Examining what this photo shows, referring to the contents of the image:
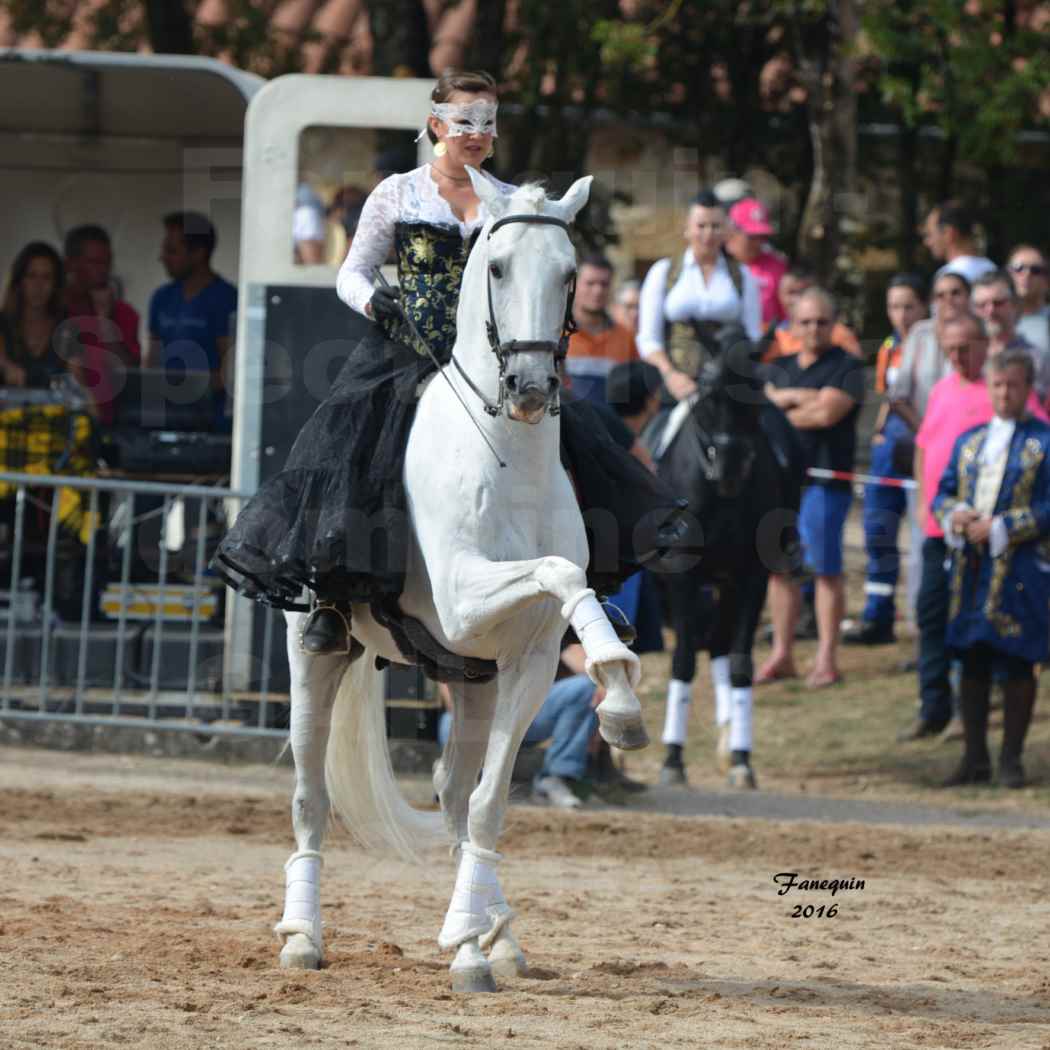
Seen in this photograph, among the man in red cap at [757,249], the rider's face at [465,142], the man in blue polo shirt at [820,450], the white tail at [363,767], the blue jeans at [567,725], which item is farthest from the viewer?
the man in red cap at [757,249]

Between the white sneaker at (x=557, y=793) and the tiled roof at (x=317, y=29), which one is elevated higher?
the tiled roof at (x=317, y=29)

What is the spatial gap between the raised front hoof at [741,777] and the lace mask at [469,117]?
5305 mm

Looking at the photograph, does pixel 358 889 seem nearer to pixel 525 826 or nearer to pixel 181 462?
pixel 525 826

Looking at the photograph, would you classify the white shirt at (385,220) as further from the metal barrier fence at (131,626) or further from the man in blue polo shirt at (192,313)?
the man in blue polo shirt at (192,313)

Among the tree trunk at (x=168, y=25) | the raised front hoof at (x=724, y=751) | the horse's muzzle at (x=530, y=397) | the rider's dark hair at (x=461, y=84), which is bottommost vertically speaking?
the raised front hoof at (x=724, y=751)

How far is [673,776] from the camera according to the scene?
1124 centimetres

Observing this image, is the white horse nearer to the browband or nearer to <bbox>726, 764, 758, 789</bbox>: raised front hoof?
the browband

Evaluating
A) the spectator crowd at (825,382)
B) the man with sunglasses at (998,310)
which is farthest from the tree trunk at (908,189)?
the man with sunglasses at (998,310)

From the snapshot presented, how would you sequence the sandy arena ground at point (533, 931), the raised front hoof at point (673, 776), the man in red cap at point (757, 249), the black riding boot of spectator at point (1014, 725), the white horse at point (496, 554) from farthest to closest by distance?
the man in red cap at point (757, 249) < the raised front hoof at point (673, 776) < the black riding boot of spectator at point (1014, 725) < the white horse at point (496, 554) < the sandy arena ground at point (533, 931)

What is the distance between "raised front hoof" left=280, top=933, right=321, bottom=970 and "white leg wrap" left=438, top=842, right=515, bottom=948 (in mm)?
473

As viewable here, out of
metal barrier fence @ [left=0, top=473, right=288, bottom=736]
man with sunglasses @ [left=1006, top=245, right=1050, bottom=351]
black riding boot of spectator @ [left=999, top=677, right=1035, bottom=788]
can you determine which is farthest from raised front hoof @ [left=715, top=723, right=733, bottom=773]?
man with sunglasses @ [left=1006, top=245, right=1050, bottom=351]

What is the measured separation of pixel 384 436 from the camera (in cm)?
679

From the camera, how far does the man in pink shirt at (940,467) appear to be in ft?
38.3

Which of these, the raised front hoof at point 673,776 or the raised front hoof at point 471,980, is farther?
the raised front hoof at point 673,776
